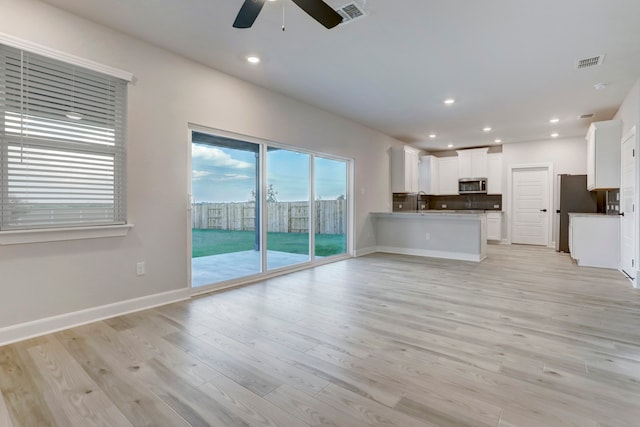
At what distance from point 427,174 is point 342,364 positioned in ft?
25.4

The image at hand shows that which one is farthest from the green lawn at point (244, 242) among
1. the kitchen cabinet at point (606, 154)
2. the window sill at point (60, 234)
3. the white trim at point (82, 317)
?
the kitchen cabinet at point (606, 154)

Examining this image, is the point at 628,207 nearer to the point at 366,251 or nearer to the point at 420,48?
the point at 420,48

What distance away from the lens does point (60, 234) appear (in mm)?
2676

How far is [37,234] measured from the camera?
255cm

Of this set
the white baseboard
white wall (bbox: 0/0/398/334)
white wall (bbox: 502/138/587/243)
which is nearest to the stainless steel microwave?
white wall (bbox: 502/138/587/243)

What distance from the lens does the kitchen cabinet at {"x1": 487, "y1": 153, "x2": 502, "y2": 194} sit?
831 cm

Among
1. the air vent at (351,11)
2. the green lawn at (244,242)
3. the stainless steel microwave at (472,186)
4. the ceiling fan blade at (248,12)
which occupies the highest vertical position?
the air vent at (351,11)

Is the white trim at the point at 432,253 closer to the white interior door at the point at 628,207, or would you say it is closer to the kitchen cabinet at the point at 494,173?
the white interior door at the point at 628,207

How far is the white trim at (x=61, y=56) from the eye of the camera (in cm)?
241

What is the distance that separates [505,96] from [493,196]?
4564 millimetres

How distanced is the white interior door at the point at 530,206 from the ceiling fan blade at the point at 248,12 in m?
8.10

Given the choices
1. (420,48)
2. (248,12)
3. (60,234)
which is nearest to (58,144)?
(60,234)

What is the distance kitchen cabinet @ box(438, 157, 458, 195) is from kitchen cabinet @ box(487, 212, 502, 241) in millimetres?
1163

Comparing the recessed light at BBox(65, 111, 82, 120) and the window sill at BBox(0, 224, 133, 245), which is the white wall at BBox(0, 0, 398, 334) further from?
the recessed light at BBox(65, 111, 82, 120)
